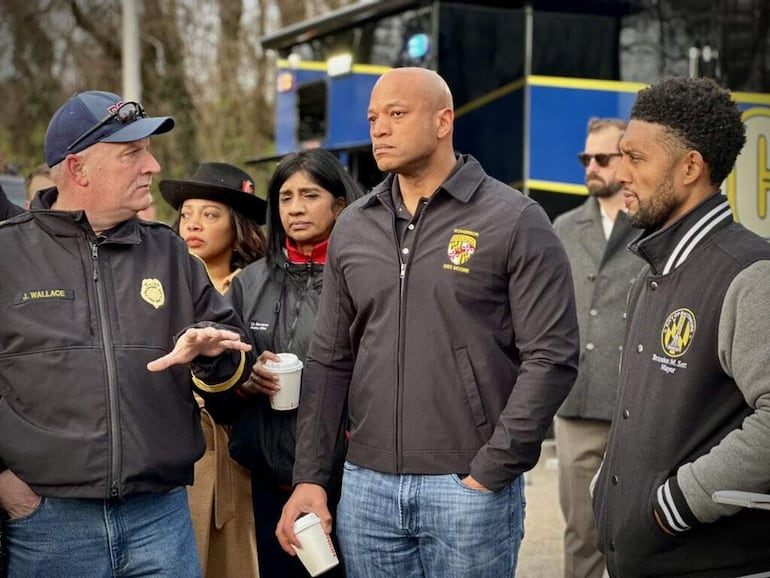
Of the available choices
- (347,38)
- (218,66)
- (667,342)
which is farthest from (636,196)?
(218,66)

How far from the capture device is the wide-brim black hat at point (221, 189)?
4879 mm

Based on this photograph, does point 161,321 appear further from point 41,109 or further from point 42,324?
point 41,109

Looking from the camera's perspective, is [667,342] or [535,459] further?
[535,459]

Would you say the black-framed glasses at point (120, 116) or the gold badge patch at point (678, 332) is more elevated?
the black-framed glasses at point (120, 116)

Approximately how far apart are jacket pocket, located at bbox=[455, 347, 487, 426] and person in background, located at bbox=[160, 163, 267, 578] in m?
1.37

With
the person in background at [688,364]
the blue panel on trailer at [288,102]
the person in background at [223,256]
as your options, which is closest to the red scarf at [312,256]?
the person in background at [223,256]

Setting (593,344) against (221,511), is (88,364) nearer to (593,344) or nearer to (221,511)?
(221,511)

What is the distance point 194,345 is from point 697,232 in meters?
1.40

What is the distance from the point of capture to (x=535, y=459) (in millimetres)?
3266

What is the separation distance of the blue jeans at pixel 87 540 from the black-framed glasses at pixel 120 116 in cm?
104

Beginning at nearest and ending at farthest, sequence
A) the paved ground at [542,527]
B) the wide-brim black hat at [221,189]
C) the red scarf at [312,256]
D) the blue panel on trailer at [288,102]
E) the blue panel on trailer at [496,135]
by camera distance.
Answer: the red scarf at [312,256]
the wide-brim black hat at [221,189]
the paved ground at [542,527]
the blue panel on trailer at [496,135]
the blue panel on trailer at [288,102]

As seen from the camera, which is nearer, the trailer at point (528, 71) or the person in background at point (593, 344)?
the person in background at point (593, 344)

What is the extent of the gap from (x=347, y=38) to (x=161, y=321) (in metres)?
6.35

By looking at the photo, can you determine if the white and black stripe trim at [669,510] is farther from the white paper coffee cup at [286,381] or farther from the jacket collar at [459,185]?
the white paper coffee cup at [286,381]
